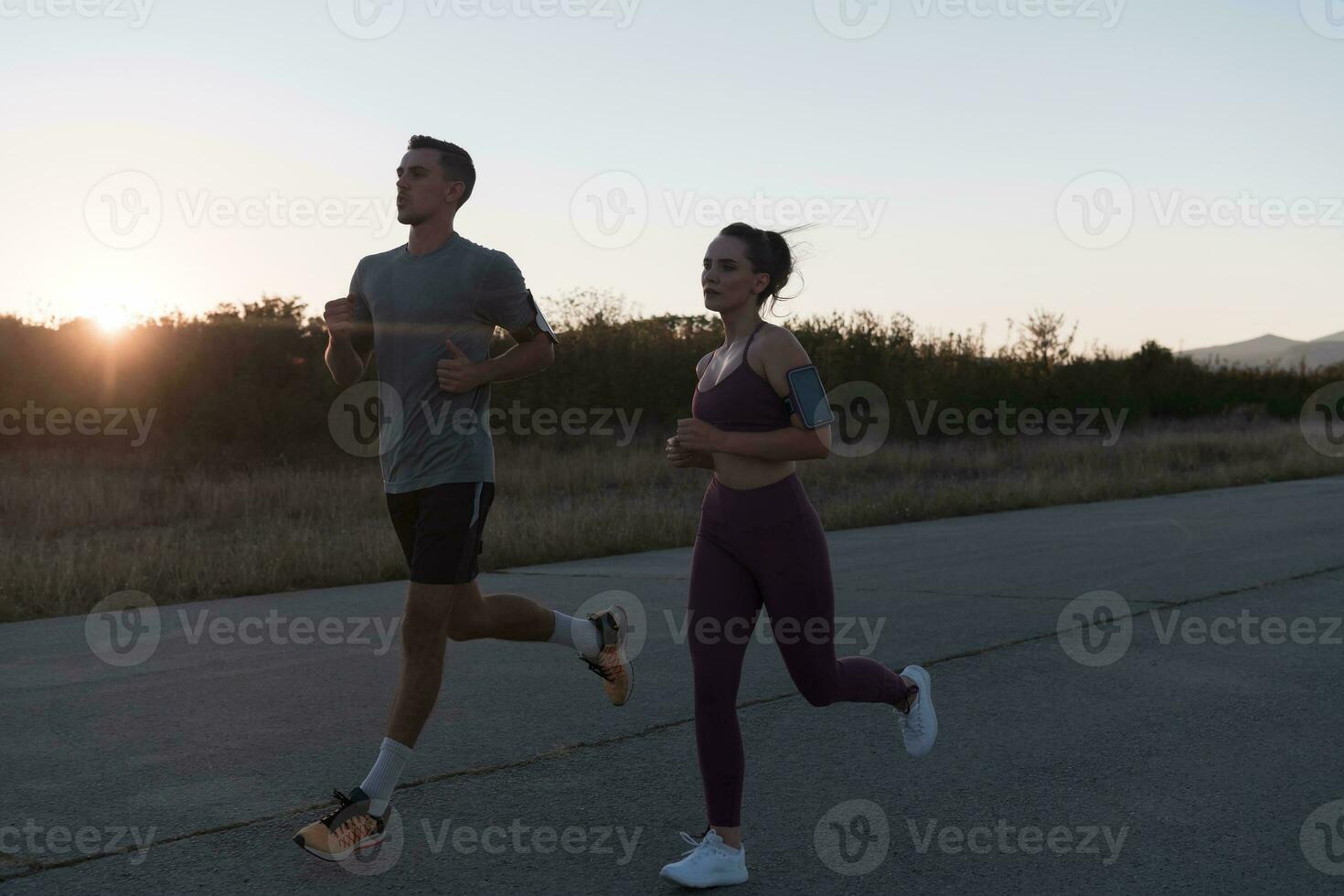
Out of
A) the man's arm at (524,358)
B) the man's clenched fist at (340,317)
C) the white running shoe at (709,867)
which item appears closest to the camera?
the white running shoe at (709,867)

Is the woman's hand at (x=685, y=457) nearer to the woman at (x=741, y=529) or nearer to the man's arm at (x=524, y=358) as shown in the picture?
the woman at (x=741, y=529)

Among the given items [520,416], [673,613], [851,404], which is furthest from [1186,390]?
[673,613]

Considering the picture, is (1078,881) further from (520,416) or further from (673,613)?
(520,416)

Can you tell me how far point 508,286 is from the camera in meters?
4.47

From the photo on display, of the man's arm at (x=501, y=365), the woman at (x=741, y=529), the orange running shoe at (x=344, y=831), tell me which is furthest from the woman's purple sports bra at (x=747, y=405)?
the orange running shoe at (x=344, y=831)

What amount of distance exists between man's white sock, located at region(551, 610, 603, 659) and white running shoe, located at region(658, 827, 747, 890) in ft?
5.15

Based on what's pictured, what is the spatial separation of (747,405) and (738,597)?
0.55 m

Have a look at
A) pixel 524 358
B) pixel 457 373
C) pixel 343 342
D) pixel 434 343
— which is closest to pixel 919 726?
pixel 524 358

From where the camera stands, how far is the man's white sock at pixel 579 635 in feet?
17.2

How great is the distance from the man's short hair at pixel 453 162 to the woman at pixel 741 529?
1.04 meters

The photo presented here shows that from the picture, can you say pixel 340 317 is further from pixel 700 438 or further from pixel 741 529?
pixel 741 529

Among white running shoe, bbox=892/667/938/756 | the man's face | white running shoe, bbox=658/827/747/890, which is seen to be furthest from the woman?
the man's face

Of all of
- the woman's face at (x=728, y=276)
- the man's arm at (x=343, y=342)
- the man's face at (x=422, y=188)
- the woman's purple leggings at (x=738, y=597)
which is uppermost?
the man's face at (x=422, y=188)

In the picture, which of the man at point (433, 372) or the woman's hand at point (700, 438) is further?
the man at point (433, 372)
